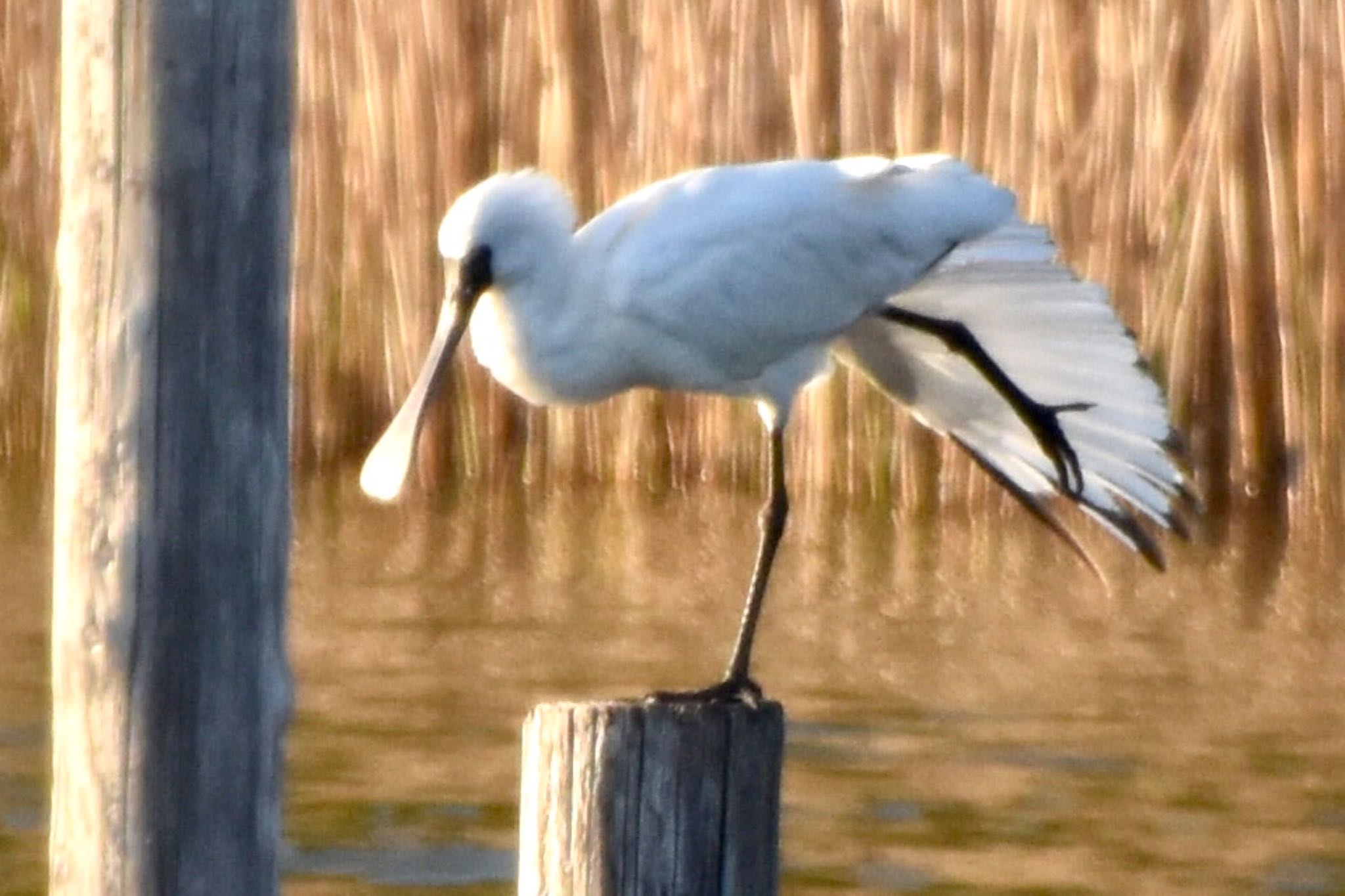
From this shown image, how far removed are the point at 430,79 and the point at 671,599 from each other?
1.68 meters

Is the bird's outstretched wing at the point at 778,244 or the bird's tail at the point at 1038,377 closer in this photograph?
the bird's outstretched wing at the point at 778,244

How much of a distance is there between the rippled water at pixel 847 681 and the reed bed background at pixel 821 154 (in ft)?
0.65

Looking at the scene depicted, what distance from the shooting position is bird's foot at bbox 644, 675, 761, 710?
3473mm

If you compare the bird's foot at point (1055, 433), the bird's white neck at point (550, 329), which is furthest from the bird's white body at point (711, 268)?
the bird's foot at point (1055, 433)

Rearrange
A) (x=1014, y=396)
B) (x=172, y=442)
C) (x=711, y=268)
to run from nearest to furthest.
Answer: (x=172, y=442) → (x=711, y=268) → (x=1014, y=396)

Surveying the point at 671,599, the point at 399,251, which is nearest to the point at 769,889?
the point at 671,599

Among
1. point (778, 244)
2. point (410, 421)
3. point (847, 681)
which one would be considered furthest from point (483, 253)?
point (847, 681)

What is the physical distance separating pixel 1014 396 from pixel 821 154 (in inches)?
129

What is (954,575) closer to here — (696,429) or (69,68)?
(696,429)

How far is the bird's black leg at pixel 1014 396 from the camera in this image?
5.04 metres

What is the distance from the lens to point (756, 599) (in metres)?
4.62

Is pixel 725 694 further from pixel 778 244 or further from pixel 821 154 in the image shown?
pixel 821 154

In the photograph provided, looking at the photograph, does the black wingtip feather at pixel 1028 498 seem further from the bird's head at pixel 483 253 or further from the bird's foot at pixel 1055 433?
the bird's head at pixel 483 253

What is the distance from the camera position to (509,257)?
15.3 feet
